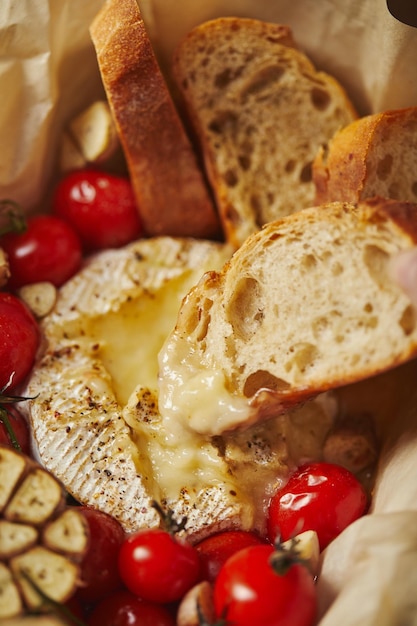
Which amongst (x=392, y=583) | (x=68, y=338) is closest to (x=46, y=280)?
(x=68, y=338)

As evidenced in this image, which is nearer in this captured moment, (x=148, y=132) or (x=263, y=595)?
(x=263, y=595)

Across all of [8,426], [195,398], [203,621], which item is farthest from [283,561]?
[8,426]

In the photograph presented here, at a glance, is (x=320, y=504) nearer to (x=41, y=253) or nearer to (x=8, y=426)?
(x=8, y=426)

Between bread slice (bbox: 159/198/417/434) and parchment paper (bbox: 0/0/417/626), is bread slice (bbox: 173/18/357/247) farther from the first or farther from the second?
bread slice (bbox: 159/198/417/434)

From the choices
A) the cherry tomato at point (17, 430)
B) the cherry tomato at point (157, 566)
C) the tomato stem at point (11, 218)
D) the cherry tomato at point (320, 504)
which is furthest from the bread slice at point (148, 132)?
the cherry tomato at point (157, 566)

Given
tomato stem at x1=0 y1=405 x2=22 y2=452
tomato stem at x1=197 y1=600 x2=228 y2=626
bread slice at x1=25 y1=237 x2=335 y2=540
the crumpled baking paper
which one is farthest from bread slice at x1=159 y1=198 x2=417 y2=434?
the crumpled baking paper

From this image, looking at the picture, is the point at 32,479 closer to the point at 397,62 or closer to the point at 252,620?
the point at 252,620
